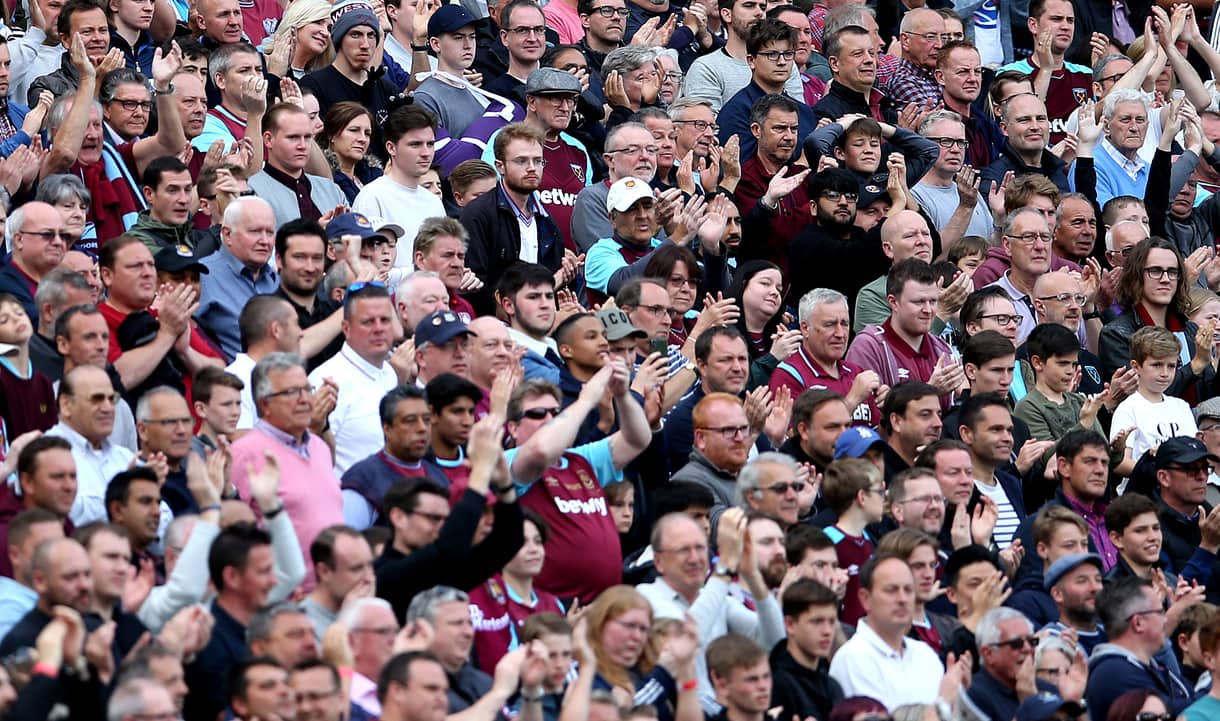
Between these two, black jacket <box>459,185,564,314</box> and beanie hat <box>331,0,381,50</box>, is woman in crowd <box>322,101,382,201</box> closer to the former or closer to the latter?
black jacket <box>459,185,564,314</box>

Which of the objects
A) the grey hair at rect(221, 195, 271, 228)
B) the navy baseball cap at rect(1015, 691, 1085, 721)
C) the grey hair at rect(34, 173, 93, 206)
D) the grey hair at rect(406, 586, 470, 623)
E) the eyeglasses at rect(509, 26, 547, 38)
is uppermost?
the grey hair at rect(406, 586, 470, 623)

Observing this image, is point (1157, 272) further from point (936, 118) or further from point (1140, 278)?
point (936, 118)

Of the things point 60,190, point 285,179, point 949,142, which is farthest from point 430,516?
point 949,142

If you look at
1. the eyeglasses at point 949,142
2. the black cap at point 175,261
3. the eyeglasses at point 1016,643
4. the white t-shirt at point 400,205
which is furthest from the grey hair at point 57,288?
the eyeglasses at point 949,142

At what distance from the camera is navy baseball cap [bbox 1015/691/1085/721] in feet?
31.7

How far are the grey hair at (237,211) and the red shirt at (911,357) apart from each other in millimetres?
3206

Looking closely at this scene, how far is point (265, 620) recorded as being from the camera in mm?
8414

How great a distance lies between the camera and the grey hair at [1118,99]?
15.8 meters

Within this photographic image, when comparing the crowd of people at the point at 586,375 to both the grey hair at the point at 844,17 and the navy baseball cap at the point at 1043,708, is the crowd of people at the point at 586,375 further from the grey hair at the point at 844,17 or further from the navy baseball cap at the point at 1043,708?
the grey hair at the point at 844,17

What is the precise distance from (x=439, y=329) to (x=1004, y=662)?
2632mm

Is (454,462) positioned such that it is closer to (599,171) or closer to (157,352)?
(157,352)

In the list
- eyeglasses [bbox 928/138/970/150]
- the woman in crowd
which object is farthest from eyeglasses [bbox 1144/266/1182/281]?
the woman in crowd

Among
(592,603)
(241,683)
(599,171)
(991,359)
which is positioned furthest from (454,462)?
(599,171)

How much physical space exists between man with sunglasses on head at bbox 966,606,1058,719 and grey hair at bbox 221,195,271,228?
360 centimetres
